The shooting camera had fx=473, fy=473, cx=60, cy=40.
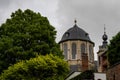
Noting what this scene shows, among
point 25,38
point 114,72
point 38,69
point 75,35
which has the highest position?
A: point 75,35

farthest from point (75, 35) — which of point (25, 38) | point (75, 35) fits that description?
point (25, 38)

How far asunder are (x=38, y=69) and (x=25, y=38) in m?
5.72

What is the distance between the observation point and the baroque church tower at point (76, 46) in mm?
144250

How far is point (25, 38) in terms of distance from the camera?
202 ft

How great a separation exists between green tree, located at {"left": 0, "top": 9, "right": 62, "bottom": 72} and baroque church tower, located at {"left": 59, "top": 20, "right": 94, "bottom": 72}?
74.9 metres

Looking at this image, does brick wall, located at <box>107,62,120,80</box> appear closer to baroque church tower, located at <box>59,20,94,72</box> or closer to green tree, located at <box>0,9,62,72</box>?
green tree, located at <box>0,9,62,72</box>

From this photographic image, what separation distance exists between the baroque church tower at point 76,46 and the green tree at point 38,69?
81.2 meters

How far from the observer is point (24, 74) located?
5766 centimetres

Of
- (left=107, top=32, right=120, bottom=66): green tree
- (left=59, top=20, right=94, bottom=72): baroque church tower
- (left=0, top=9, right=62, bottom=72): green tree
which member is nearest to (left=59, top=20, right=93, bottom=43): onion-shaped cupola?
(left=59, top=20, right=94, bottom=72): baroque church tower

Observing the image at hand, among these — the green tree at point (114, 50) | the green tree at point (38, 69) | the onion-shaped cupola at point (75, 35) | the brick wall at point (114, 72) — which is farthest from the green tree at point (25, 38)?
the onion-shaped cupola at point (75, 35)

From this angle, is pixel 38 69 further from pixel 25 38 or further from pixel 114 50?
pixel 114 50

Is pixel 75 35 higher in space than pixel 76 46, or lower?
higher

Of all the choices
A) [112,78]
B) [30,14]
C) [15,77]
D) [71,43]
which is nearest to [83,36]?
[71,43]

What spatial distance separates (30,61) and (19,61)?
3650mm
